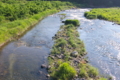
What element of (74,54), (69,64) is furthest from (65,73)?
(74,54)

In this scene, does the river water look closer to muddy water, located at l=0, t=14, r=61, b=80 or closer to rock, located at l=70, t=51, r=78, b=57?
muddy water, located at l=0, t=14, r=61, b=80

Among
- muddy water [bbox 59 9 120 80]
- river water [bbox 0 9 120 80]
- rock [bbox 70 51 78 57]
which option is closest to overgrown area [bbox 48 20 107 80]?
rock [bbox 70 51 78 57]

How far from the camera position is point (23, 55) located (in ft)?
58.0

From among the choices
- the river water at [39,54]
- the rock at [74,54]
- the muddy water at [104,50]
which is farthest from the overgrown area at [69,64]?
the muddy water at [104,50]

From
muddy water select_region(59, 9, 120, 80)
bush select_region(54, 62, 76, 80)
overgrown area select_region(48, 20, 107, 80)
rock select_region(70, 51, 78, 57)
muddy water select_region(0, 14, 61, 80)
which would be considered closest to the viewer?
bush select_region(54, 62, 76, 80)

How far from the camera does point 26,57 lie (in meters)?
17.2

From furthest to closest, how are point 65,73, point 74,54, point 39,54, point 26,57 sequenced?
point 39,54, point 74,54, point 26,57, point 65,73

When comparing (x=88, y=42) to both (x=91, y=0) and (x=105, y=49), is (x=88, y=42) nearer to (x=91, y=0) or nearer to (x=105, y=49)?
(x=105, y=49)

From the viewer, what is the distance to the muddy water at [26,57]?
13.7 meters

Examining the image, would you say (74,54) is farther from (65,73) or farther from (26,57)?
(26,57)

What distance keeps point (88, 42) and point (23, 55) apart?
1026 centimetres

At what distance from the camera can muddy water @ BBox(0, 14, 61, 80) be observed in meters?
13.7

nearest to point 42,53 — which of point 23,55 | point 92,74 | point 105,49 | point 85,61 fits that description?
point 23,55

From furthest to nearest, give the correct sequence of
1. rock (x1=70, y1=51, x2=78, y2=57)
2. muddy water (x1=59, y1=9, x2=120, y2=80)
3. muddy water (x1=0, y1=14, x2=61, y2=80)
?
rock (x1=70, y1=51, x2=78, y2=57)
muddy water (x1=59, y1=9, x2=120, y2=80)
muddy water (x1=0, y1=14, x2=61, y2=80)
